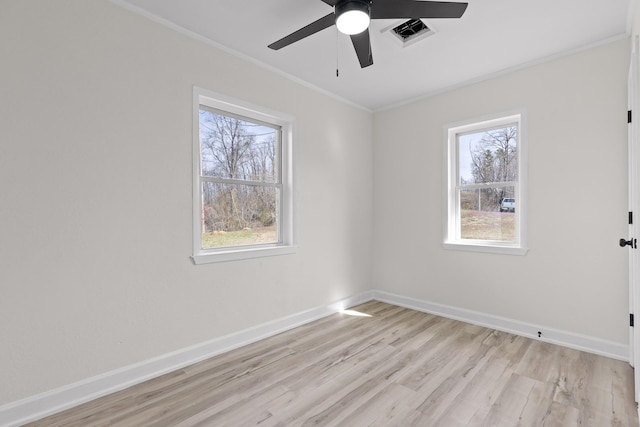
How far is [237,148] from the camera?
3.06 m

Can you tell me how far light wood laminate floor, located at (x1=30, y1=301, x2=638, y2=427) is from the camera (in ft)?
6.19

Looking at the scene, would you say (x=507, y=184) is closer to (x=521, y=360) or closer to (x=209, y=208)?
(x=521, y=360)

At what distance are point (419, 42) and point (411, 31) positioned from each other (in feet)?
0.47

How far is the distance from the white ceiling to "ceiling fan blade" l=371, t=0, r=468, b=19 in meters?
0.55

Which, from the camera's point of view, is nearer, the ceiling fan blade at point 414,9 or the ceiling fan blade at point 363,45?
the ceiling fan blade at point 414,9

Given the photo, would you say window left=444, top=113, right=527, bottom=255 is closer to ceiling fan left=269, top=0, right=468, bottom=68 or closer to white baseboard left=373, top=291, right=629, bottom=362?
white baseboard left=373, top=291, right=629, bottom=362

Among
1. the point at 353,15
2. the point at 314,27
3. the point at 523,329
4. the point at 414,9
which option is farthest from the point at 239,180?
the point at 523,329

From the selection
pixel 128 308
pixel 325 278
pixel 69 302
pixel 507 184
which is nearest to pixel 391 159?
pixel 507 184

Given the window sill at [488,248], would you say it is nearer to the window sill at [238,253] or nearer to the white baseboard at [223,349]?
the white baseboard at [223,349]

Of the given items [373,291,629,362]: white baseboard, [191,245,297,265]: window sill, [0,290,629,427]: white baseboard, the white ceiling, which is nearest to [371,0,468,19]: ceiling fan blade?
the white ceiling

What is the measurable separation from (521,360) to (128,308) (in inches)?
125

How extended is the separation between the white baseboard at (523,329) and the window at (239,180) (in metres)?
1.90

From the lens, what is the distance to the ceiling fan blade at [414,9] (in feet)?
5.59

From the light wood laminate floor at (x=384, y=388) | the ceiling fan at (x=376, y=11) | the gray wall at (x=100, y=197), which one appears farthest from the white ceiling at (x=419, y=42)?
the light wood laminate floor at (x=384, y=388)
